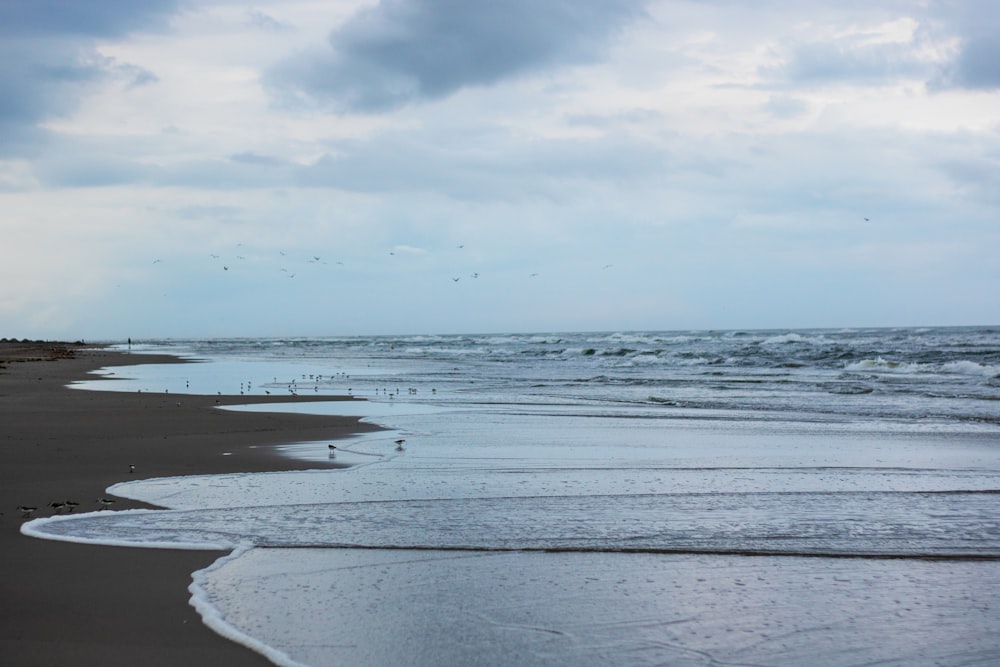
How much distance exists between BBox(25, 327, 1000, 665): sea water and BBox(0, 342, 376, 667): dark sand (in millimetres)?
302

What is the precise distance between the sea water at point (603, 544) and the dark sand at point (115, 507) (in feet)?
0.99

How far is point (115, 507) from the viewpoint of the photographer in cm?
781

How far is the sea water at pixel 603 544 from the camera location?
15.0 feet

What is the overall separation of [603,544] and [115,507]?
4710 mm

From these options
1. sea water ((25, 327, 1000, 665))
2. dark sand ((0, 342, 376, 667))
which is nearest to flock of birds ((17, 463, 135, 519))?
dark sand ((0, 342, 376, 667))

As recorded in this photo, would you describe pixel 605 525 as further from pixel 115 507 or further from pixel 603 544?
pixel 115 507

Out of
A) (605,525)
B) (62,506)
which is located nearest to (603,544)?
(605,525)

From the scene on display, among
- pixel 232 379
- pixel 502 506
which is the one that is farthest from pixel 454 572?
pixel 232 379

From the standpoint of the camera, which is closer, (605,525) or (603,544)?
(603,544)

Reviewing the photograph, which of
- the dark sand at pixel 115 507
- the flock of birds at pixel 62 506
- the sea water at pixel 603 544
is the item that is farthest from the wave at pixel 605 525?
the dark sand at pixel 115 507

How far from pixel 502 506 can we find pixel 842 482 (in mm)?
4123

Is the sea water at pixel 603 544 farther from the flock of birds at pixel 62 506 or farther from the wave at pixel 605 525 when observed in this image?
the flock of birds at pixel 62 506

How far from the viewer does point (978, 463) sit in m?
10.7

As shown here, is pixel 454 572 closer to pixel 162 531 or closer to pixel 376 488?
pixel 162 531
